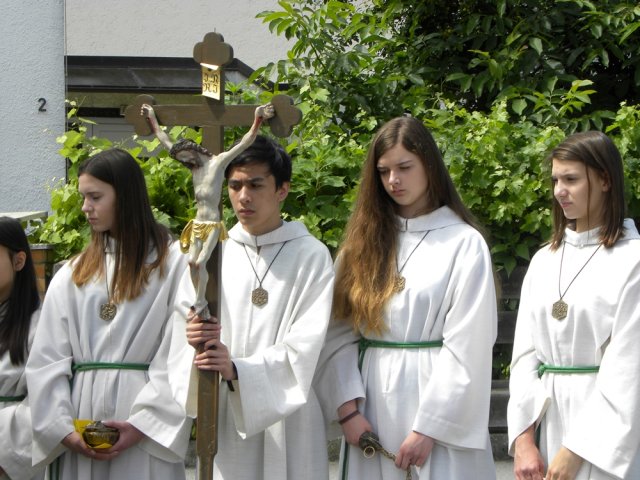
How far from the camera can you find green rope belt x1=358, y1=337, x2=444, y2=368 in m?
4.59

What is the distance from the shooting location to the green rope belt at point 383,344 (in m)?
4.59

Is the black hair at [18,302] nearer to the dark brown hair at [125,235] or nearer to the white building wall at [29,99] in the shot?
the dark brown hair at [125,235]

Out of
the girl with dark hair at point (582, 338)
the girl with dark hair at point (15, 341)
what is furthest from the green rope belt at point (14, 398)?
the girl with dark hair at point (582, 338)

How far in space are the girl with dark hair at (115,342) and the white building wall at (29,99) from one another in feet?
13.0

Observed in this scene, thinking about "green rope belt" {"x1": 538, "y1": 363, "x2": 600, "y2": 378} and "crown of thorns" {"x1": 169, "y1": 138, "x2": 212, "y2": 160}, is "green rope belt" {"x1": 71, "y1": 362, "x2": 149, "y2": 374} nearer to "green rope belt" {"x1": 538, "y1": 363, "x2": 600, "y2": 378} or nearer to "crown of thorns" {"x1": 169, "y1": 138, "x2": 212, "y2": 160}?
"crown of thorns" {"x1": 169, "y1": 138, "x2": 212, "y2": 160}

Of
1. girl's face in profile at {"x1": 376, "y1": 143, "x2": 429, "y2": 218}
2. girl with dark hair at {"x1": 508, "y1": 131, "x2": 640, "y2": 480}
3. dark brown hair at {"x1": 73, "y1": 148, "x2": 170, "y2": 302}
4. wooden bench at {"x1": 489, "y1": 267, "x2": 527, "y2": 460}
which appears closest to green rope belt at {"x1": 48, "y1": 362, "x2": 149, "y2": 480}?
dark brown hair at {"x1": 73, "y1": 148, "x2": 170, "y2": 302}

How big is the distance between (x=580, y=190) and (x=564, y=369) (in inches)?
27.2

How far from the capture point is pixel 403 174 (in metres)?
4.68

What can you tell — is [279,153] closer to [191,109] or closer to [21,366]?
[191,109]

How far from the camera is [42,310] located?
4809mm

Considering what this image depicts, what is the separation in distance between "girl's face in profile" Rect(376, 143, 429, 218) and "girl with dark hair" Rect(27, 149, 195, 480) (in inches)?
35.8

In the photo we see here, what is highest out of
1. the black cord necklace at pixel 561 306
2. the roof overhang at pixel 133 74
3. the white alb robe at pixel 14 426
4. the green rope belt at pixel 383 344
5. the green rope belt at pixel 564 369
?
the roof overhang at pixel 133 74

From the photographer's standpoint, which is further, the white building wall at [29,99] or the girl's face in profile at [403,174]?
the white building wall at [29,99]

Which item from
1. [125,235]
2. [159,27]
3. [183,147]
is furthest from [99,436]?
[159,27]
